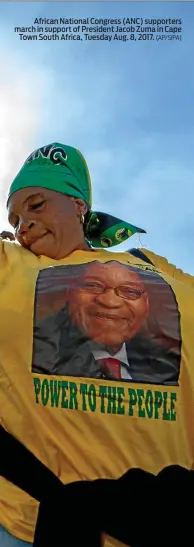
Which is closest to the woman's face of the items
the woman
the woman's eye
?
the woman's eye

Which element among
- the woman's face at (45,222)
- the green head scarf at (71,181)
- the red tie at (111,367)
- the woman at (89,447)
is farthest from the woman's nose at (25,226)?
the red tie at (111,367)

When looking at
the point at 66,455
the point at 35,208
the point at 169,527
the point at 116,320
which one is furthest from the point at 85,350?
the point at 35,208

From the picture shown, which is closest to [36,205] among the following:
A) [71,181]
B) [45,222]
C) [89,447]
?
[45,222]

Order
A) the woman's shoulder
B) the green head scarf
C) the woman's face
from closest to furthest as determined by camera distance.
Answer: the woman's shoulder < the woman's face < the green head scarf

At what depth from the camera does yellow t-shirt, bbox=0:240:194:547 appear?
1233 mm

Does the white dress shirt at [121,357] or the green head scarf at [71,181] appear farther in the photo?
the green head scarf at [71,181]

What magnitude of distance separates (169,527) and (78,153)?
1343 mm

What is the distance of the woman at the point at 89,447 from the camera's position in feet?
3.86

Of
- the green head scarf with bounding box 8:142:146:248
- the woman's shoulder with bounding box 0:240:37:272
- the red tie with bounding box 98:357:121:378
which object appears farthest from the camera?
the green head scarf with bounding box 8:142:146:248

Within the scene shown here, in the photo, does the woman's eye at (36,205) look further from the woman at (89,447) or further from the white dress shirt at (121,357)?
the white dress shirt at (121,357)

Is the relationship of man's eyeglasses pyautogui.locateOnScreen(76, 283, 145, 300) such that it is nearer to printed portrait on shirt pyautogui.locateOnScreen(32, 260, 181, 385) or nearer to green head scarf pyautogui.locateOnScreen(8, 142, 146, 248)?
printed portrait on shirt pyautogui.locateOnScreen(32, 260, 181, 385)

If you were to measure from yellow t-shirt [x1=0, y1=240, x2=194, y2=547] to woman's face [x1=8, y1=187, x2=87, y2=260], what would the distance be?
323 millimetres

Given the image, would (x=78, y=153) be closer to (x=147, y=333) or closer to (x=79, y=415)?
(x=147, y=333)

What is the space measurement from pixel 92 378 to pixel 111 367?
1.9 inches
